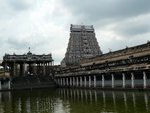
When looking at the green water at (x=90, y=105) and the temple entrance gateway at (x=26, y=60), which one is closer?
the green water at (x=90, y=105)

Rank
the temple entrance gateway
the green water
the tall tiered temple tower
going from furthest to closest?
the tall tiered temple tower
the temple entrance gateway
the green water

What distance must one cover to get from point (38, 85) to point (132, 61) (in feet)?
189

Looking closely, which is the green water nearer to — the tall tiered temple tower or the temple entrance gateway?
the temple entrance gateway

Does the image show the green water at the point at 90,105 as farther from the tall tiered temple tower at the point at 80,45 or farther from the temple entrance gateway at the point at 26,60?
the tall tiered temple tower at the point at 80,45

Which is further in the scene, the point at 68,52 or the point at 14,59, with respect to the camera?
the point at 68,52

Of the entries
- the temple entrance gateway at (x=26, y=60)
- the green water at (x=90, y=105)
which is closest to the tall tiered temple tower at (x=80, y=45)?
the temple entrance gateway at (x=26, y=60)

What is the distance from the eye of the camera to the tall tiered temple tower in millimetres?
177250

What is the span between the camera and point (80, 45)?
7023 inches

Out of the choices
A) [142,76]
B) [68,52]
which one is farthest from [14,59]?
[142,76]

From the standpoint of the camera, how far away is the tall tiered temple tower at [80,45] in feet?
582

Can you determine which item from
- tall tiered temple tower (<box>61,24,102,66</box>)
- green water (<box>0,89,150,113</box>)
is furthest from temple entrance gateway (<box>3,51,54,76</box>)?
green water (<box>0,89,150,113</box>)

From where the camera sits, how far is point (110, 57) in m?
119

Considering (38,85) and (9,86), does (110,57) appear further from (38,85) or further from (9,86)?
(9,86)

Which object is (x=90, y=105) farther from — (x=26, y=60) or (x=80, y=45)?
(x=80, y=45)
